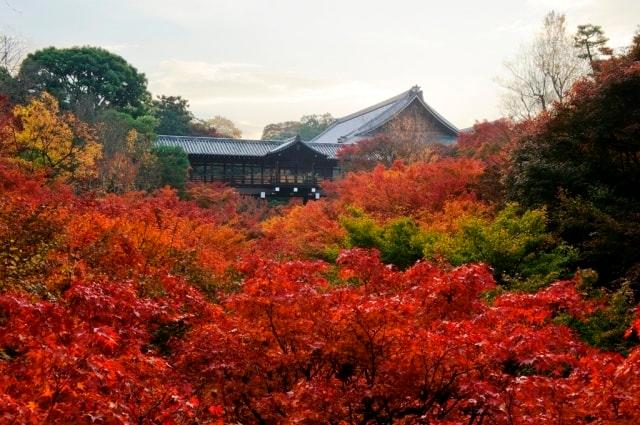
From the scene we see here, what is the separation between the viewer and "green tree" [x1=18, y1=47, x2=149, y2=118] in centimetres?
4016

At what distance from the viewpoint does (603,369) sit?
17.4ft

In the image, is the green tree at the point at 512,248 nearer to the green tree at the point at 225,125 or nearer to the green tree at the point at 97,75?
the green tree at the point at 97,75

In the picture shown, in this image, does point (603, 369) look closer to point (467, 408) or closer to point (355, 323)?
point (467, 408)

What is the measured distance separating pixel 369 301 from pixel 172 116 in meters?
47.0

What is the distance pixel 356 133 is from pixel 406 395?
40.4 metres

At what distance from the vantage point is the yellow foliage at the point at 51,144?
67.1ft

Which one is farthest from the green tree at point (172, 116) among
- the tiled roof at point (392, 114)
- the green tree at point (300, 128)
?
the green tree at point (300, 128)

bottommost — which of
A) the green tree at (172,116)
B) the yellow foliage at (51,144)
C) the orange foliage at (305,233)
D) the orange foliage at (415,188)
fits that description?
the orange foliage at (305,233)

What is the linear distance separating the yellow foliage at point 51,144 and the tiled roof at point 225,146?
15.5 metres

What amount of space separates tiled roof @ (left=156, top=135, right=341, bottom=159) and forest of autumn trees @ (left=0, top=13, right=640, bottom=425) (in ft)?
60.9

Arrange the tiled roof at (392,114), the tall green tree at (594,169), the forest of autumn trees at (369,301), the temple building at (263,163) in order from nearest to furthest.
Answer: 1. the forest of autumn trees at (369,301)
2. the tall green tree at (594,169)
3. the temple building at (263,163)
4. the tiled roof at (392,114)

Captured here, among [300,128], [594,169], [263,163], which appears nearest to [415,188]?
[594,169]

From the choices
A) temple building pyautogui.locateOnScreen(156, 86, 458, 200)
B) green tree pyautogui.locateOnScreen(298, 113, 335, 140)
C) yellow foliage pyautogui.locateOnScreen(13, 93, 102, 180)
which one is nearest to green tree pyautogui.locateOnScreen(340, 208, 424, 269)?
yellow foliage pyautogui.locateOnScreen(13, 93, 102, 180)

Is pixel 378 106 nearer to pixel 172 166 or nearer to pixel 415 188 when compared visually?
pixel 172 166
